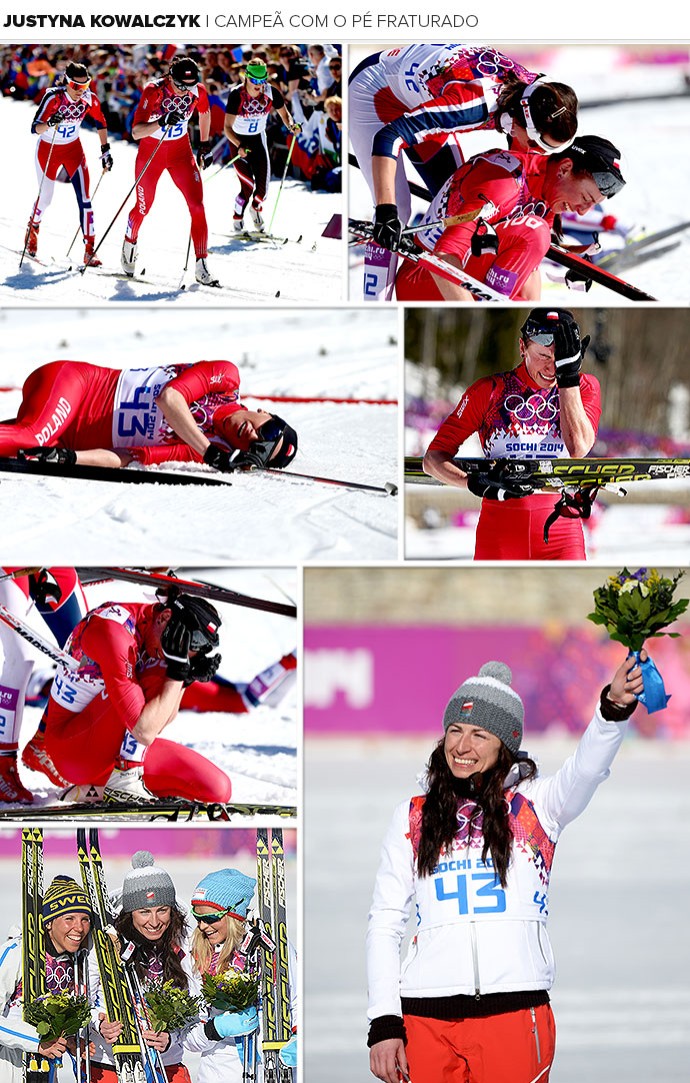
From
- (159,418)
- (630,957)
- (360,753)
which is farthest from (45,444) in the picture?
(630,957)

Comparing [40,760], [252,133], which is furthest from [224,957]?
[252,133]

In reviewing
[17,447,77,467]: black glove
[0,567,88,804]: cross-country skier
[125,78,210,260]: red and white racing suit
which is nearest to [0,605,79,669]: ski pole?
[0,567,88,804]: cross-country skier

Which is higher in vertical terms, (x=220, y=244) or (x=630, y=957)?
(x=220, y=244)

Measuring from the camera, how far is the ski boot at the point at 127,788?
3422 mm

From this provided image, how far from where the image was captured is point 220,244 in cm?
342

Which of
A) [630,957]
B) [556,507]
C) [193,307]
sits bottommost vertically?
[630,957]

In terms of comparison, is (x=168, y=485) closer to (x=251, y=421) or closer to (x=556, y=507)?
(x=251, y=421)

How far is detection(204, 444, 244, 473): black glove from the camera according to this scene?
11.3 ft

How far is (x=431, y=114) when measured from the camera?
3.44 meters

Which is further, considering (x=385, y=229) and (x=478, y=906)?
(x=385, y=229)

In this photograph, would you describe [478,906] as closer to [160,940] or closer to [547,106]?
[160,940]

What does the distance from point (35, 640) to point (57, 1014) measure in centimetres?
94

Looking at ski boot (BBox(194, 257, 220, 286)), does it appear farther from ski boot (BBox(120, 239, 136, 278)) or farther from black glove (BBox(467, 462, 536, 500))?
black glove (BBox(467, 462, 536, 500))

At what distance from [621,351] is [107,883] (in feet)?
6.20
